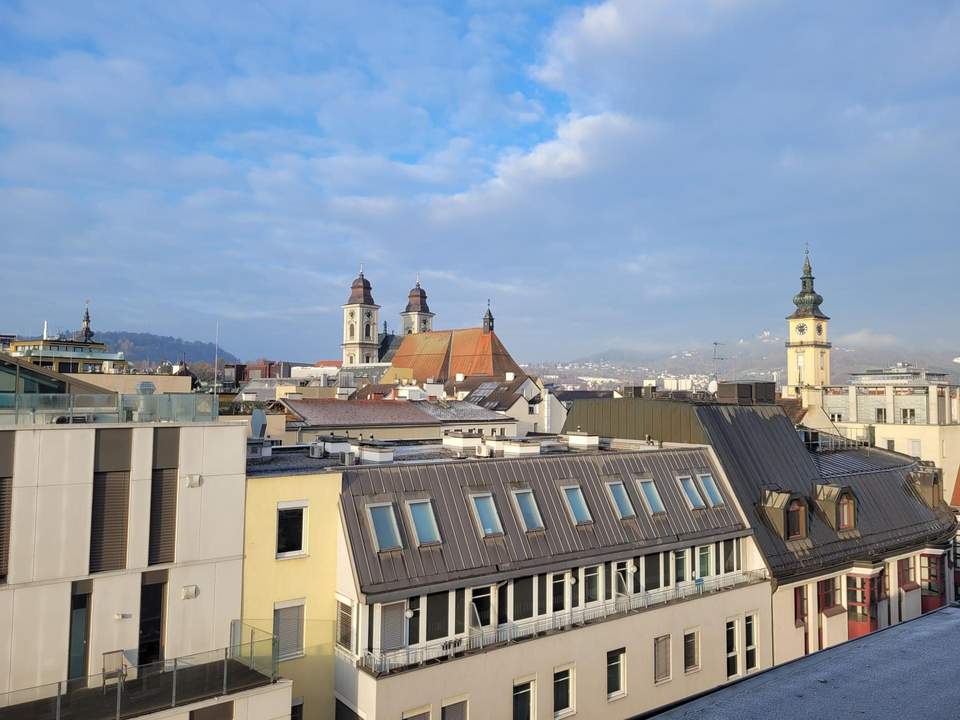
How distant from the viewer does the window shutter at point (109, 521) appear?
44.3ft

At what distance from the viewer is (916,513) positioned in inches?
1080

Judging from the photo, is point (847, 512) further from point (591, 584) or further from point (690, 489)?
point (591, 584)

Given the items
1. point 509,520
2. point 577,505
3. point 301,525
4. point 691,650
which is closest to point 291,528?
point 301,525

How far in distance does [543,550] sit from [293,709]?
23.1 feet

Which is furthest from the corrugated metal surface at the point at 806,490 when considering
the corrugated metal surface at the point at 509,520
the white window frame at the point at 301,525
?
the white window frame at the point at 301,525

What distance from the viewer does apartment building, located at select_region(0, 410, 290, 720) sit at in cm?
1245

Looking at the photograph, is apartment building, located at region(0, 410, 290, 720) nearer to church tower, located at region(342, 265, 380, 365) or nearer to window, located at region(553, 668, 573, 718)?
window, located at region(553, 668, 573, 718)

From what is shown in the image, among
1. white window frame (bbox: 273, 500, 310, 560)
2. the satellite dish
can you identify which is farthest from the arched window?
the satellite dish

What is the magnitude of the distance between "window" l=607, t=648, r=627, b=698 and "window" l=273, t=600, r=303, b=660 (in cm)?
833

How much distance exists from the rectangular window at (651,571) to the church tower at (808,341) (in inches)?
3745

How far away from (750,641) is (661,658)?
165 inches

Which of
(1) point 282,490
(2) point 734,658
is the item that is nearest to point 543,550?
(1) point 282,490

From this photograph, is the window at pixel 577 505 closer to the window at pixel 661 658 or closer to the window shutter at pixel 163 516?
the window at pixel 661 658

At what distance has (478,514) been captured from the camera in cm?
1759
